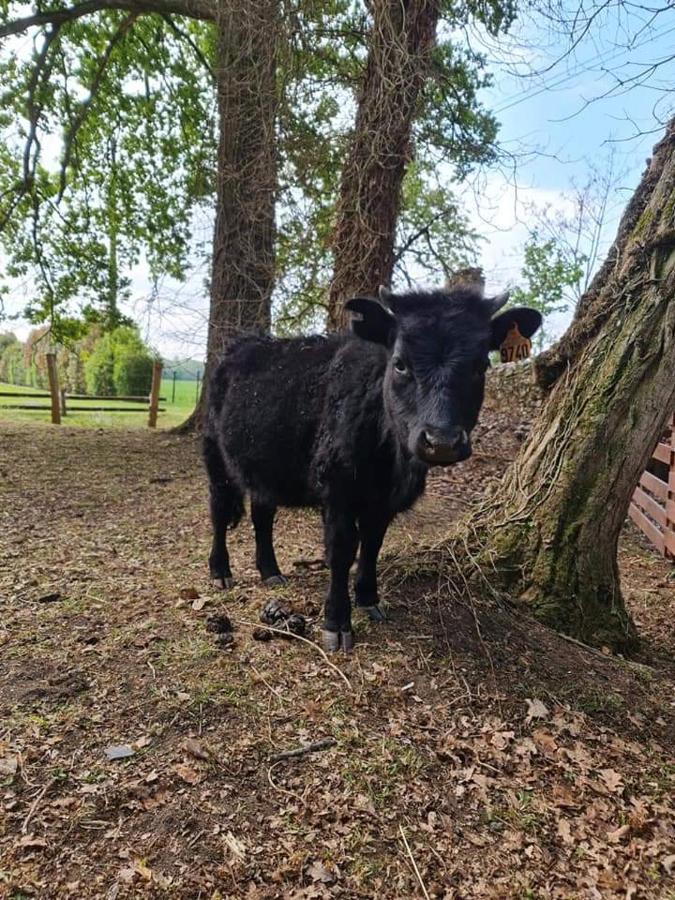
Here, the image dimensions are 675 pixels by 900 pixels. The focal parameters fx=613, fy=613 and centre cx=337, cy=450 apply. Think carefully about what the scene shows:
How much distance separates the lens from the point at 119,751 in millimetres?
2893

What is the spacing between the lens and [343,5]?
29.5 feet

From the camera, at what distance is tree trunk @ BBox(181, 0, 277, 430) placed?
9539mm

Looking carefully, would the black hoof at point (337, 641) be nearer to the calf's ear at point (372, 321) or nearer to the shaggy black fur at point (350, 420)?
the shaggy black fur at point (350, 420)

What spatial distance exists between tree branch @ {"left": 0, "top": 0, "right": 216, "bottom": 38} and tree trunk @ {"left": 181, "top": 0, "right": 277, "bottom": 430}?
11.3 feet

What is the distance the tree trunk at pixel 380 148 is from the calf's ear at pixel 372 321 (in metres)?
4.73

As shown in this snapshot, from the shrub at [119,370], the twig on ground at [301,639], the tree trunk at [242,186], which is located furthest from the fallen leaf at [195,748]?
the shrub at [119,370]

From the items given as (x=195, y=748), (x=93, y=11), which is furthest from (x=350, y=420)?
(x=93, y=11)

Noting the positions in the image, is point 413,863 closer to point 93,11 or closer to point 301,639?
point 301,639

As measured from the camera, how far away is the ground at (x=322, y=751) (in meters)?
2.39

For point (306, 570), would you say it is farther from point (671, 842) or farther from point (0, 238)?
point (0, 238)

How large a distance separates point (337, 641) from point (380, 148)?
699 cm

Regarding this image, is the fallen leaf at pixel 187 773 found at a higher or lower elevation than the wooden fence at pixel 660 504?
lower

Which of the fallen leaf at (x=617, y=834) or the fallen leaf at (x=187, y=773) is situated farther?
the fallen leaf at (x=187, y=773)

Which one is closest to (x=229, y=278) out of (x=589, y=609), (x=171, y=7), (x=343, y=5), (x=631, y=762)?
(x=343, y=5)
